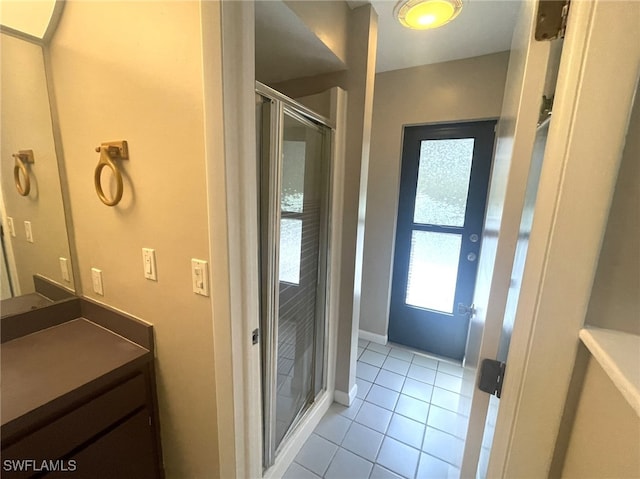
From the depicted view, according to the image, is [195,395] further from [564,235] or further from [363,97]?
[363,97]

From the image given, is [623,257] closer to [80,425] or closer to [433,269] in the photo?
[80,425]

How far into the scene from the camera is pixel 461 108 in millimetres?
2121

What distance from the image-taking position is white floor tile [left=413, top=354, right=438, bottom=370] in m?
2.40

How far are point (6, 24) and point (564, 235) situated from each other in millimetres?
1927

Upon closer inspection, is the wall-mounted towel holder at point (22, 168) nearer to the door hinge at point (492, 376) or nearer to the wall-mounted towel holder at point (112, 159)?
the wall-mounted towel holder at point (112, 159)

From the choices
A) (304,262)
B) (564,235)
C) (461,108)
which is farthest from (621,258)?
(461,108)

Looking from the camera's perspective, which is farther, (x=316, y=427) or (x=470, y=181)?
(x=470, y=181)

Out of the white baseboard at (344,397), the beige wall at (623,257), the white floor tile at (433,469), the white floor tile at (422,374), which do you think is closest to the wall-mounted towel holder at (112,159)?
the beige wall at (623,257)

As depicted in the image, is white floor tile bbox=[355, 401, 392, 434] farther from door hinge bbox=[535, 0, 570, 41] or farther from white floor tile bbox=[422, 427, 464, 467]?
door hinge bbox=[535, 0, 570, 41]

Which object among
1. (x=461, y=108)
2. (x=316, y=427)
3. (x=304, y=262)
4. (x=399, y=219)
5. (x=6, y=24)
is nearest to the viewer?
(x=6, y=24)

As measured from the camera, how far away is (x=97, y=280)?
1.22 metres

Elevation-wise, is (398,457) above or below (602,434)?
below

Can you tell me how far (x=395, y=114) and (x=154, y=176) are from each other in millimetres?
2063

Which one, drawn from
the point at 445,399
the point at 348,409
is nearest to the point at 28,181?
the point at 348,409
